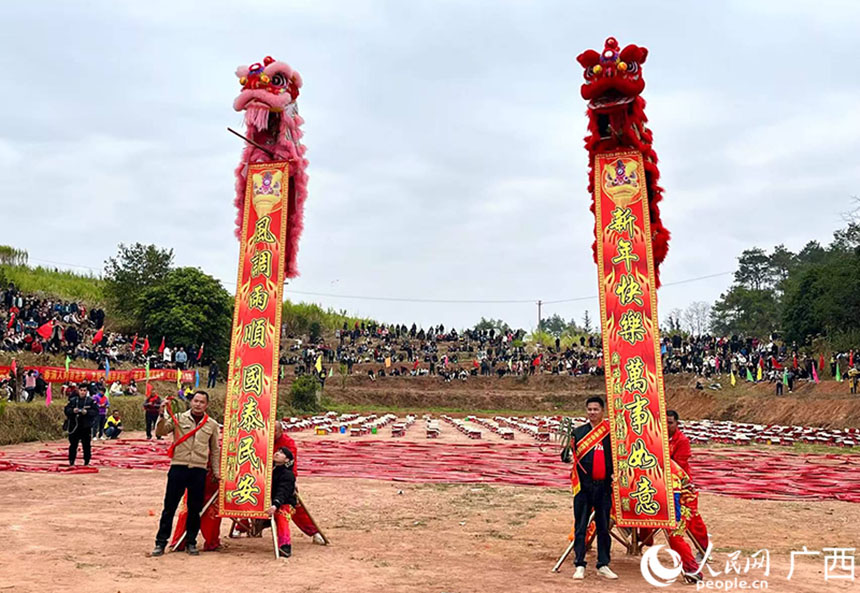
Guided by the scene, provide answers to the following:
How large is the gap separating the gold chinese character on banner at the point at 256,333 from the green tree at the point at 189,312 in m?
35.6

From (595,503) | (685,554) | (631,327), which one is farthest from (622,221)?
(685,554)

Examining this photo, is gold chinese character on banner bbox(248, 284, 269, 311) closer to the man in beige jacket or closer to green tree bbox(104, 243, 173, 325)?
the man in beige jacket

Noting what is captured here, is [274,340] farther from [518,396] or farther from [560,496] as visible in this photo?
[518,396]

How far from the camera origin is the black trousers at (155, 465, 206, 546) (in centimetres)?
817

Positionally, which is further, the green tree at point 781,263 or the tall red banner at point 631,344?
the green tree at point 781,263

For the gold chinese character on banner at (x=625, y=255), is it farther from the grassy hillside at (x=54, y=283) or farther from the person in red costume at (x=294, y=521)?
the grassy hillside at (x=54, y=283)

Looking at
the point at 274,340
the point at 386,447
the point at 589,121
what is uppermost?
the point at 589,121

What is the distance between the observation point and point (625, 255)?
8.62 meters

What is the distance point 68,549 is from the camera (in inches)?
332

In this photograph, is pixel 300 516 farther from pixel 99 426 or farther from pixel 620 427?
pixel 99 426

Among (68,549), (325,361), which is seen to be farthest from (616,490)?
(325,361)

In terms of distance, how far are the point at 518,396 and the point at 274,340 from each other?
42790 millimetres

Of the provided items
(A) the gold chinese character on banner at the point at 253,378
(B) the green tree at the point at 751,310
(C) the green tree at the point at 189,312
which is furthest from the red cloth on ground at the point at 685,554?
(B) the green tree at the point at 751,310

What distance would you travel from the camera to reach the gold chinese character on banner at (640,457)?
7988 millimetres
